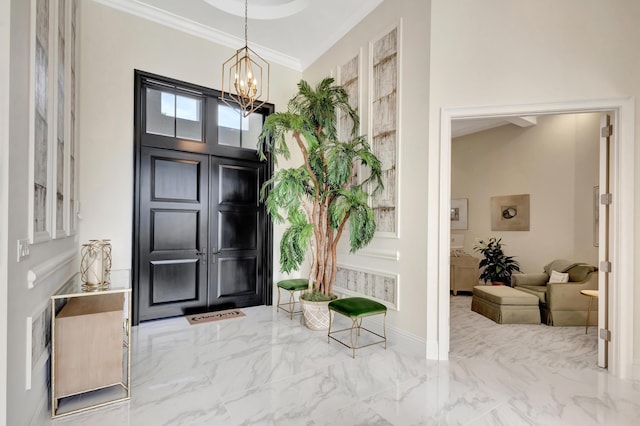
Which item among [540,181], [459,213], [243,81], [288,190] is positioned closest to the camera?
[288,190]

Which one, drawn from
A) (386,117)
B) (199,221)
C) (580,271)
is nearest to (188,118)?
(199,221)

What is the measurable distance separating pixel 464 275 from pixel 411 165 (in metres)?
3.88

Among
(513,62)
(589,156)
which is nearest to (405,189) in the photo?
(513,62)

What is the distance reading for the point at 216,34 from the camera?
14.3ft

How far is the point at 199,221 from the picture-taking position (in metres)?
4.33

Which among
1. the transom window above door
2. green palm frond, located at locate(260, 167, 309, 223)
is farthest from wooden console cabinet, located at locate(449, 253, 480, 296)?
the transom window above door

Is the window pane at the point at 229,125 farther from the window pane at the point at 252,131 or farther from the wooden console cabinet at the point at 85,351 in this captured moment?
the wooden console cabinet at the point at 85,351

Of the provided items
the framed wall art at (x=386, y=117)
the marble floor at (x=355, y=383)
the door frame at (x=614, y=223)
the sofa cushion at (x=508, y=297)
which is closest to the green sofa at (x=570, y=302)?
the sofa cushion at (x=508, y=297)

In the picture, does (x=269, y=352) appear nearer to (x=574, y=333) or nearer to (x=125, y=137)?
(x=125, y=137)

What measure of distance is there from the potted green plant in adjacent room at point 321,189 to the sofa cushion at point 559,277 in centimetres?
319

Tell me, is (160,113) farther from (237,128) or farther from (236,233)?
(236,233)

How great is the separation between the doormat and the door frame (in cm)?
263

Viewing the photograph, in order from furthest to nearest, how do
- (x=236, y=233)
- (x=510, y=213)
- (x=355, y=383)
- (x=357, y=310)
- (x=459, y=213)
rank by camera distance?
(x=459, y=213) < (x=510, y=213) < (x=236, y=233) < (x=357, y=310) < (x=355, y=383)

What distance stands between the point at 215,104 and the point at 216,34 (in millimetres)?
958
